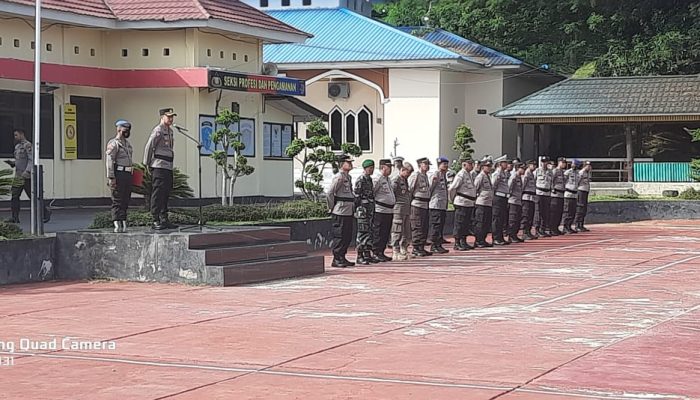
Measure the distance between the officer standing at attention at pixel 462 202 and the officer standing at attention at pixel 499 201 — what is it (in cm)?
139

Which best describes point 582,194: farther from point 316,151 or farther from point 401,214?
point 401,214

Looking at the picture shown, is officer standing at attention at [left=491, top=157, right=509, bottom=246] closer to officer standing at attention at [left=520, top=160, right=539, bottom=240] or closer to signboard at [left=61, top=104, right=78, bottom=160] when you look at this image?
officer standing at attention at [left=520, top=160, right=539, bottom=240]

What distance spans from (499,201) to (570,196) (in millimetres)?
5175

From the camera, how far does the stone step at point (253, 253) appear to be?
53.4 ft

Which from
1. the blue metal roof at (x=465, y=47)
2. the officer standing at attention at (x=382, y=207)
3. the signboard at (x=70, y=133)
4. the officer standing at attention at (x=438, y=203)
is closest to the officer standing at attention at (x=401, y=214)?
the officer standing at attention at (x=382, y=207)

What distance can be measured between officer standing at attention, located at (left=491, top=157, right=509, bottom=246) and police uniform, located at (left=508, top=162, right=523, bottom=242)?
0.67 meters

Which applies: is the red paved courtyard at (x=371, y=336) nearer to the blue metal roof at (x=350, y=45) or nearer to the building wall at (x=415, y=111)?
the building wall at (x=415, y=111)

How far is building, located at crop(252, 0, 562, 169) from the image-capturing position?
44875mm

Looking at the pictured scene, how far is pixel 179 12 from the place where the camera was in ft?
95.9

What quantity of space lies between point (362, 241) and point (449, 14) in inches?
1333

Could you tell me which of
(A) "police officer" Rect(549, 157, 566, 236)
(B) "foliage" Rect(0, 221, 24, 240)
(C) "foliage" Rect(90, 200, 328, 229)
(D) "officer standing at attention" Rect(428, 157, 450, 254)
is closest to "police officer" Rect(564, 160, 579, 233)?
(A) "police officer" Rect(549, 157, 566, 236)

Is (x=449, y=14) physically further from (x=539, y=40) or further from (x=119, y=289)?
(x=119, y=289)

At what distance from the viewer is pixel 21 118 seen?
2703cm

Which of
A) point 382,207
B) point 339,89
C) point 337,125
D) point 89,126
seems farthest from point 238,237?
point 337,125
